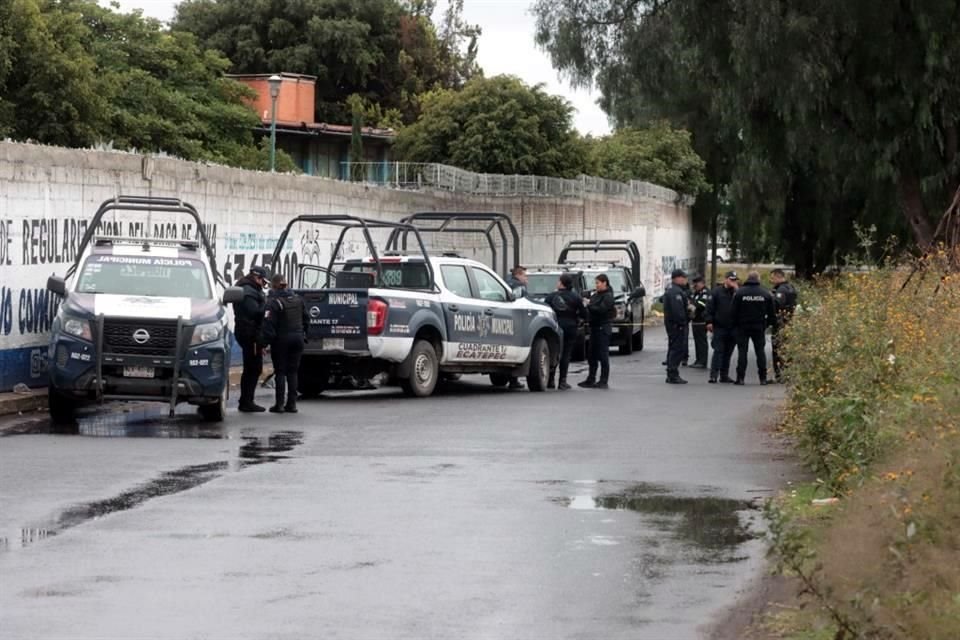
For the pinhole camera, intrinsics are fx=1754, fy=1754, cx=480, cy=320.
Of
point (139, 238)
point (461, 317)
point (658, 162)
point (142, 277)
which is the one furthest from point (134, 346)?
point (658, 162)

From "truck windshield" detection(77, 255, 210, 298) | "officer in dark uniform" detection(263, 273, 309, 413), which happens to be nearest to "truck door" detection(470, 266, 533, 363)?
"officer in dark uniform" detection(263, 273, 309, 413)

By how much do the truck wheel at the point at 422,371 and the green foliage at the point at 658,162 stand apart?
4923cm

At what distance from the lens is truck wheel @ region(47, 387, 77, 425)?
62.5 ft

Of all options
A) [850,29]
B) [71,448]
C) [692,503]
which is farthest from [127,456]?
[850,29]

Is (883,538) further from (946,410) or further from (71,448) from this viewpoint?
(71,448)

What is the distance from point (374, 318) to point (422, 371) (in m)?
1.48

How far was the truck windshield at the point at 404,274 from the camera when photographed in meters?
24.4

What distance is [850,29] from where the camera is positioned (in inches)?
1163

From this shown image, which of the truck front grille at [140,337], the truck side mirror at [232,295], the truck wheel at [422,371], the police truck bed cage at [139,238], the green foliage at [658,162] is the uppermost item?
the green foliage at [658,162]

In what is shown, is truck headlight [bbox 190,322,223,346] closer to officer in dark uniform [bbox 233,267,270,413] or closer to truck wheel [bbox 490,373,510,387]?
officer in dark uniform [bbox 233,267,270,413]

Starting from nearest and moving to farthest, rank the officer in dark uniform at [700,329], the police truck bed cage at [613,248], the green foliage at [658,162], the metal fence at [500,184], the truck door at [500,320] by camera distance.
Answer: the truck door at [500,320]
the officer in dark uniform at [700,329]
the police truck bed cage at [613,248]
the metal fence at [500,184]
the green foliage at [658,162]

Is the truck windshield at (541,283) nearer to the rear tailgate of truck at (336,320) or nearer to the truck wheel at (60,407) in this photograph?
the rear tailgate of truck at (336,320)

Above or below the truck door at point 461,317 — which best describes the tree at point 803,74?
above

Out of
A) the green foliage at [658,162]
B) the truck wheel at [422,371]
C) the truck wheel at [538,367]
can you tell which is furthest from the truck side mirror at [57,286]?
the green foliage at [658,162]
